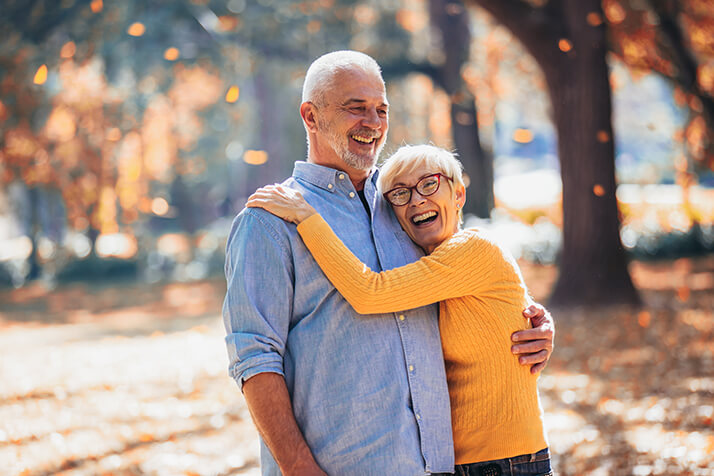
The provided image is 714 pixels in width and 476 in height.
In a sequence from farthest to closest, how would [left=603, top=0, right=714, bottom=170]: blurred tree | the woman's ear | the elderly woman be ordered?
[left=603, top=0, right=714, bottom=170]: blurred tree → the woman's ear → the elderly woman

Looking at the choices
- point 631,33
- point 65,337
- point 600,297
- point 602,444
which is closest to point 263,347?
point 602,444

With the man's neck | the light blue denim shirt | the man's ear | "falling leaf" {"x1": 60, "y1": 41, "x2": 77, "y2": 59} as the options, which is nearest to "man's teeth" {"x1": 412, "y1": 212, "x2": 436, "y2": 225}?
the man's neck

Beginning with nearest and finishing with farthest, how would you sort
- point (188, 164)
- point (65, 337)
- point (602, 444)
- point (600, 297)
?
point (602, 444) → point (600, 297) → point (65, 337) → point (188, 164)

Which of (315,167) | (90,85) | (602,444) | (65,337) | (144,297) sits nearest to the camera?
(315,167)

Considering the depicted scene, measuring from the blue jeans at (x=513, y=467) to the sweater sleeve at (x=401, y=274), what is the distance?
0.60 m

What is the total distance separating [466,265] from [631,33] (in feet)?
40.7

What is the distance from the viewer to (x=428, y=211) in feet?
8.87

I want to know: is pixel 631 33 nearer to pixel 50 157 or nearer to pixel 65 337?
pixel 65 337

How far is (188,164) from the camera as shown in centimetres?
2975

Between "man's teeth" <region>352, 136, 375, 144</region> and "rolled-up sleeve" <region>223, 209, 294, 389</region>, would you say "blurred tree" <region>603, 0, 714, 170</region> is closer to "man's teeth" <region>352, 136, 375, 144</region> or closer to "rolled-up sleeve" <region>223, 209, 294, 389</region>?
"man's teeth" <region>352, 136, 375, 144</region>

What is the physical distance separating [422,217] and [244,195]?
23.5 metres

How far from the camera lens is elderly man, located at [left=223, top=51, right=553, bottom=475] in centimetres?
234

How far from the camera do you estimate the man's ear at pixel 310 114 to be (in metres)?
2.72

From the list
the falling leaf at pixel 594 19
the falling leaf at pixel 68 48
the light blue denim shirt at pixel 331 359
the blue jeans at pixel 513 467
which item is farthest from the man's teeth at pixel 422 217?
the falling leaf at pixel 68 48
